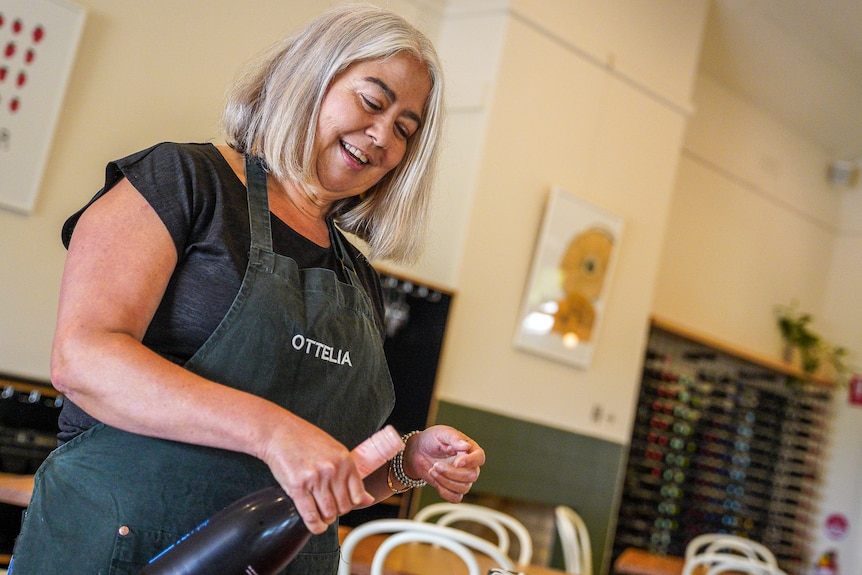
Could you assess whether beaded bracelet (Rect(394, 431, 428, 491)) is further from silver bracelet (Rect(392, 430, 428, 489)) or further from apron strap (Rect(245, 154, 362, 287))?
apron strap (Rect(245, 154, 362, 287))

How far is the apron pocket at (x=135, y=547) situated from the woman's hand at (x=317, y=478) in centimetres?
23

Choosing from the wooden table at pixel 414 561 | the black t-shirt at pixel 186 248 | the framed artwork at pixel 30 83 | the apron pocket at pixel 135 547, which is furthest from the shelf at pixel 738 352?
the apron pocket at pixel 135 547

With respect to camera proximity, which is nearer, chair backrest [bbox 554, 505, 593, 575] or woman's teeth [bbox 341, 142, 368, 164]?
woman's teeth [bbox 341, 142, 368, 164]

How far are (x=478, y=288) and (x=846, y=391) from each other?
4.50 metres

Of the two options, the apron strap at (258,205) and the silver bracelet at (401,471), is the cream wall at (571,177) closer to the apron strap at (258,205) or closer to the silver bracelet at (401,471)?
the silver bracelet at (401,471)

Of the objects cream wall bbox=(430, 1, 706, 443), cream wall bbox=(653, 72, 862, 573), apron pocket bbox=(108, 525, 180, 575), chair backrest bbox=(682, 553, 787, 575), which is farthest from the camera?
cream wall bbox=(653, 72, 862, 573)

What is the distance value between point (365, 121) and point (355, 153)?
0.16 ft

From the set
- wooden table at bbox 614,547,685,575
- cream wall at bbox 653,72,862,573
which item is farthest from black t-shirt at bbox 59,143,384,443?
cream wall at bbox 653,72,862,573

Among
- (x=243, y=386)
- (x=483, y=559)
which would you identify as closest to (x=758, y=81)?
(x=483, y=559)

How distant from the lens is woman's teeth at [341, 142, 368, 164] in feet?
4.68

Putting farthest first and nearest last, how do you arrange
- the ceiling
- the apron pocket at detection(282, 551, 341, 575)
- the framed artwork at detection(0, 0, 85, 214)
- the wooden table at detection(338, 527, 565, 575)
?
the ceiling, the framed artwork at detection(0, 0, 85, 214), the wooden table at detection(338, 527, 565, 575), the apron pocket at detection(282, 551, 341, 575)

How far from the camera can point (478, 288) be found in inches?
206

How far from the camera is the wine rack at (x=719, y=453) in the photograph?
6449 millimetres

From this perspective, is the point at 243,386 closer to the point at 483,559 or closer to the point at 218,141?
the point at 483,559
